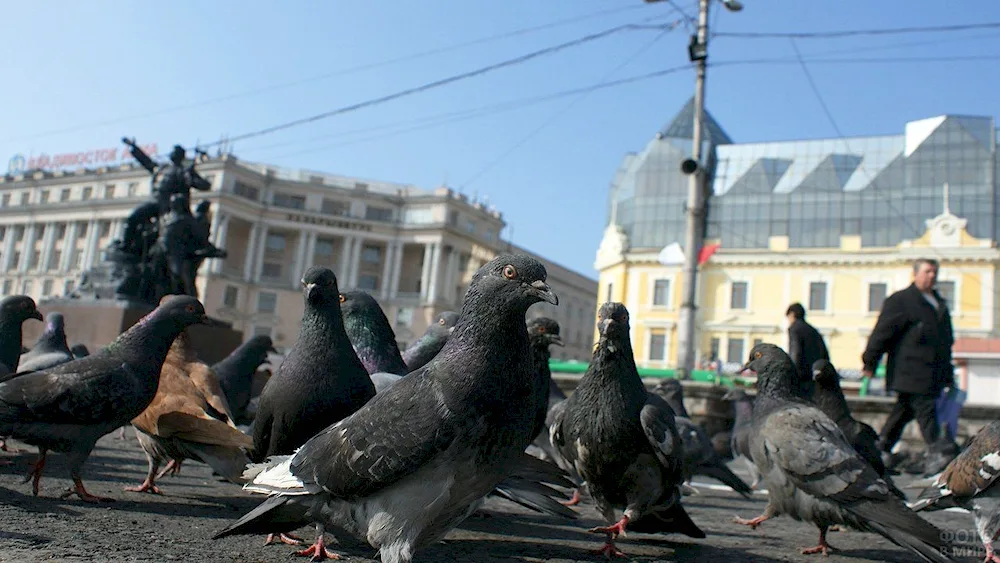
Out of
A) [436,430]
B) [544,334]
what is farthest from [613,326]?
[436,430]

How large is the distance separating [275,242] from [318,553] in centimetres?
7562

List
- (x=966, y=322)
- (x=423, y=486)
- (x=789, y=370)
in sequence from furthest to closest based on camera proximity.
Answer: (x=966, y=322) < (x=789, y=370) < (x=423, y=486)

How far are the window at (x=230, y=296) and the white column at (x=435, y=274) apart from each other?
58.7 ft

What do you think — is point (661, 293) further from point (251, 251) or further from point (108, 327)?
point (251, 251)

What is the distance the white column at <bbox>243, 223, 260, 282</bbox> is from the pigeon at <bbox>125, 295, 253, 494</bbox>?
71492 millimetres

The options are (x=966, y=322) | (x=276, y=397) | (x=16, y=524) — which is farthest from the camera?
(x=966, y=322)

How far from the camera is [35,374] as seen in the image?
12.3ft

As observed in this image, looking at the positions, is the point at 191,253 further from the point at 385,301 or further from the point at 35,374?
the point at 385,301

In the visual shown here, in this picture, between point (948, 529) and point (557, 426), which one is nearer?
point (557, 426)

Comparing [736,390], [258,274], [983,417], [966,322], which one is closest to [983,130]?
[966,322]

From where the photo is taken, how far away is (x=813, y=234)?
46156mm

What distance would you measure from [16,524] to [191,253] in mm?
10295

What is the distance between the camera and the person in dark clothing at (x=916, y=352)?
7.20 m

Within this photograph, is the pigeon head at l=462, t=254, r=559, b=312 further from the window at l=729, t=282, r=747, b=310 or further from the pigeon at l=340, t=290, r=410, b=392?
the window at l=729, t=282, r=747, b=310
